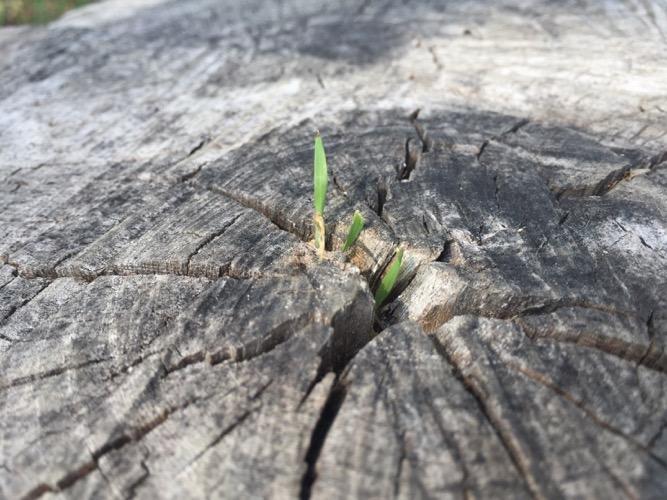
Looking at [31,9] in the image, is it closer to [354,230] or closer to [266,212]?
[266,212]

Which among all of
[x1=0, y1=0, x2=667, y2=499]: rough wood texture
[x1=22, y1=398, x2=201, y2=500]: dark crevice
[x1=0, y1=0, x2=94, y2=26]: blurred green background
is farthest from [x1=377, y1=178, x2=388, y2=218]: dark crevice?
[x1=0, y1=0, x2=94, y2=26]: blurred green background

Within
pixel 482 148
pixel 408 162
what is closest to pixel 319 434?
pixel 408 162

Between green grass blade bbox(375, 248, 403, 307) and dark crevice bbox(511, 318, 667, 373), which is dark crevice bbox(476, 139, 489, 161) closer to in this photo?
green grass blade bbox(375, 248, 403, 307)

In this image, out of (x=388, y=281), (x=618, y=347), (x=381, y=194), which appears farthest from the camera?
(x=381, y=194)

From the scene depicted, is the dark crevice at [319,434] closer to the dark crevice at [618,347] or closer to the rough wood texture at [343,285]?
the rough wood texture at [343,285]

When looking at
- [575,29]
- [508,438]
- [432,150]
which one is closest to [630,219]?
[432,150]

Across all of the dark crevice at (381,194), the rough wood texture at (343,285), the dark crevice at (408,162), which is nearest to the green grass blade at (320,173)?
the rough wood texture at (343,285)

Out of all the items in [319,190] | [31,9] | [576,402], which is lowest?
[31,9]
